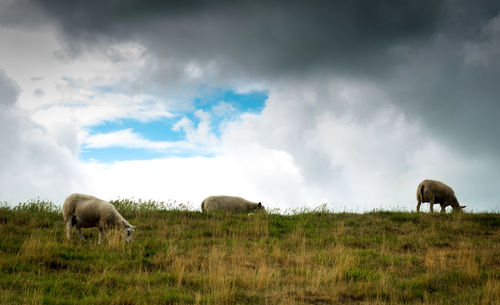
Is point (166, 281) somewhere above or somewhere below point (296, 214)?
below

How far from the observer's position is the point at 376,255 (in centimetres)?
1197

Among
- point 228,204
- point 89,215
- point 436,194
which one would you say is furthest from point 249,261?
point 436,194

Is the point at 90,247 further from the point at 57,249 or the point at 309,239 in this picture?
the point at 309,239

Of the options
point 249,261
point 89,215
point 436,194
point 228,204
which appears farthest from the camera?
point 436,194

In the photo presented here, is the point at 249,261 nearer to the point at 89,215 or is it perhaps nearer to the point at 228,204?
the point at 89,215

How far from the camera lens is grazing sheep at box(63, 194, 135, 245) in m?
12.6

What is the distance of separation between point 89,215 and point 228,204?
9.56m

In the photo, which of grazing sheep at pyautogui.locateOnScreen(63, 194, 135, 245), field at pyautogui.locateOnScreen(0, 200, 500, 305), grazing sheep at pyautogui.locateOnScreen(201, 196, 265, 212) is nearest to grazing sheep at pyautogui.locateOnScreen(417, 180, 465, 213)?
field at pyautogui.locateOnScreen(0, 200, 500, 305)

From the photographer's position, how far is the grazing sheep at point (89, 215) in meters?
12.6

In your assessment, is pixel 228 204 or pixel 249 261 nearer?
pixel 249 261

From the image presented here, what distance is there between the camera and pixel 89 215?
1266 centimetres

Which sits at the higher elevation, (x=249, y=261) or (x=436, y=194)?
(x=436, y=194)

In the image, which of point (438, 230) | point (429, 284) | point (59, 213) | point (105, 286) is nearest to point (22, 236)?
point (59, 213)

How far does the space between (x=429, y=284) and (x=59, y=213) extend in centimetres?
1517
